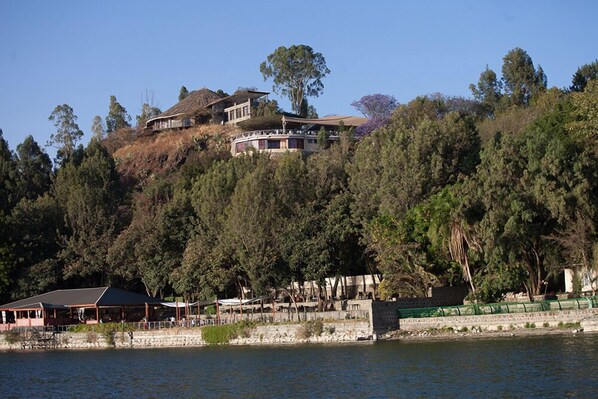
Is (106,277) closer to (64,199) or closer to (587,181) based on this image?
(64,199)

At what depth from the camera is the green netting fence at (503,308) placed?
1971 inches

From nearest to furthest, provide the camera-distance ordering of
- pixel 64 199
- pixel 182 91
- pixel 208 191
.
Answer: pixel 208 191, pixel 64 199, pixel 182 91

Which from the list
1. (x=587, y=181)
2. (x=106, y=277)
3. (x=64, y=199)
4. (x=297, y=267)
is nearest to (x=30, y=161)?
(x=64, y=199)

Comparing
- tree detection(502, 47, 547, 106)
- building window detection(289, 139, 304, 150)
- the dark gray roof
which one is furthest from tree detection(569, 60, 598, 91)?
the dark gray roof

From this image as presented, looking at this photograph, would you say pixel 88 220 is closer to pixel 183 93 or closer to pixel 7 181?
pixel 7 181

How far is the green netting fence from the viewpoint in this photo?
50.1 metres

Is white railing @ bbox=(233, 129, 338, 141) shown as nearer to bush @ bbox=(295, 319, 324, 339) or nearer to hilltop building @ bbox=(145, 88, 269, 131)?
hilltop building @ bbox=(145, 88, 269, 131)

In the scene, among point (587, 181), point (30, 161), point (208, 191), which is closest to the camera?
point (587, 181)

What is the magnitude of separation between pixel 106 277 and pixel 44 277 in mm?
5938

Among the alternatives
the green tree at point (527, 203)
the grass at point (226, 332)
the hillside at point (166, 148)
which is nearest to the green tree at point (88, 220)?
the grass at point (226, 332)

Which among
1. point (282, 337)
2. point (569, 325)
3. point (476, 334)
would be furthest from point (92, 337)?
point (569, 325)

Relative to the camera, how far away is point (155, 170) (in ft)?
385

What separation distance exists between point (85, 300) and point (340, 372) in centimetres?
3540

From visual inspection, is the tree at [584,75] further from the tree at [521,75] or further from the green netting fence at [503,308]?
the green netting fence at [503,308]
